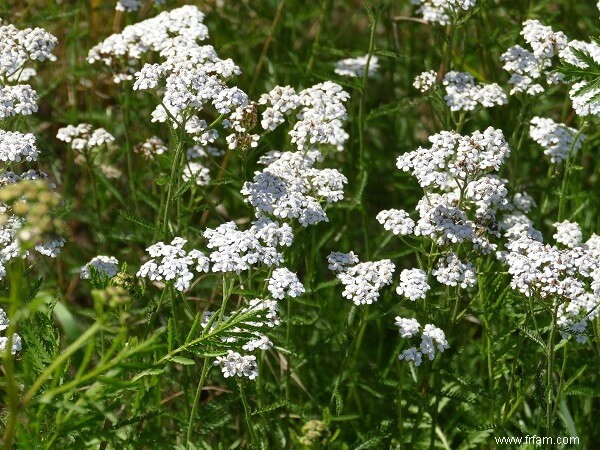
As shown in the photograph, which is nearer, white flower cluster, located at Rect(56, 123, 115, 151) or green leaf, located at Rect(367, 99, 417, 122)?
green leaf, located at Rect(367, 99, 417, 122)

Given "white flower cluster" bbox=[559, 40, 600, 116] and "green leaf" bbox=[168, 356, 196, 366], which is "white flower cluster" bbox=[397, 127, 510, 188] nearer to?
"white flower cluster" bbox=[559, 40, 600, 116]

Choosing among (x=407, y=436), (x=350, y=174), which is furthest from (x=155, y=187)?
(x=407, y=436)

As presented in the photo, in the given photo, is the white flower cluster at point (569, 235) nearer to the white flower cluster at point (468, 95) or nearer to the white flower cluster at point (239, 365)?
the white flower cluster at point (468, 95)

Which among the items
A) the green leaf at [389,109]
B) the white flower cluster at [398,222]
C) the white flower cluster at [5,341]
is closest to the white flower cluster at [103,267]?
the white flower cluster at [5,341]

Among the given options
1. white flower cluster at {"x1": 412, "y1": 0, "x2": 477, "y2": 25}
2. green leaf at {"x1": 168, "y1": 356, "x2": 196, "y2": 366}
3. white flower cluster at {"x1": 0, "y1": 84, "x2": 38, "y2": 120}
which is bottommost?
green leaf at {"x1": 168, "y1": 356, "x2": 196, "y2": 366}

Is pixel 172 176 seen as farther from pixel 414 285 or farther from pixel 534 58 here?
pixel 534 58

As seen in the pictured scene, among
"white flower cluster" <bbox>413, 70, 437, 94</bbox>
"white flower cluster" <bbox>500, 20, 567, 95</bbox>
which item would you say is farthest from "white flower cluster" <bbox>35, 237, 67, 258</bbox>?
"white flower cluster" <bbox>500, 20, 567, 95</bbox>

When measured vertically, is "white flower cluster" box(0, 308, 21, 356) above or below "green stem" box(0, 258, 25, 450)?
below
